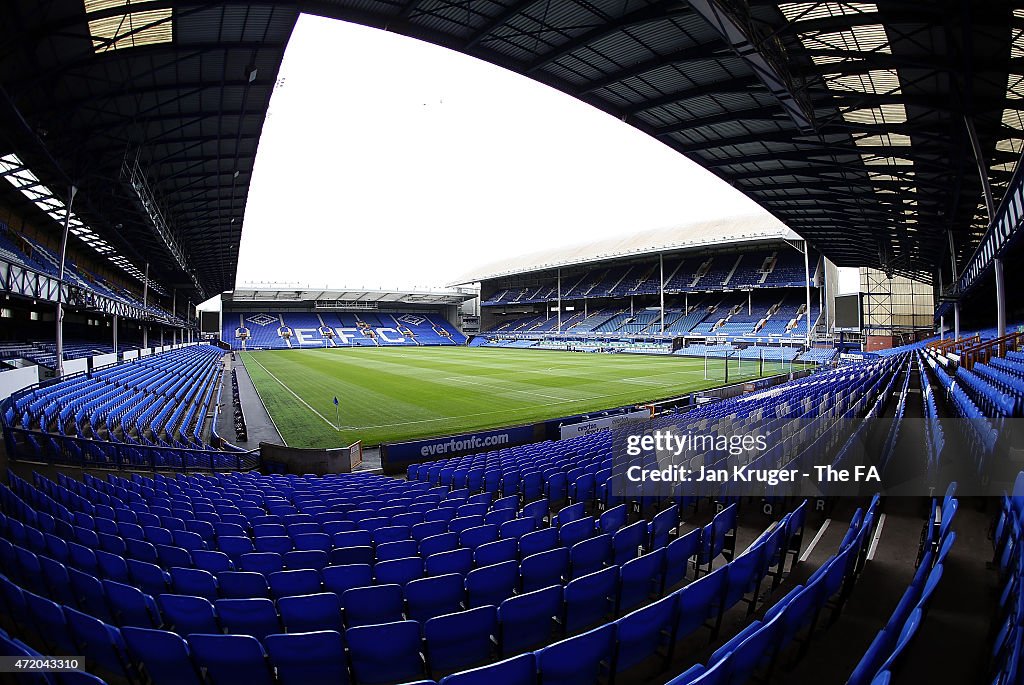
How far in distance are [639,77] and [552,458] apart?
1201cm

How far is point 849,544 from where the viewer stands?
3848 mm

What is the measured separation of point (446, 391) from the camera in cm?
2775

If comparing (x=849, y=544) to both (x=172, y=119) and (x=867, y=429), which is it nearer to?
(x=867, y=429)

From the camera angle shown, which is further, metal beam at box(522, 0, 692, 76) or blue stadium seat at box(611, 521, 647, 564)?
metal beam at box(522, 0, 692, 76)

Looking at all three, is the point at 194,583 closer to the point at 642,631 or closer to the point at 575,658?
the point at 575,658

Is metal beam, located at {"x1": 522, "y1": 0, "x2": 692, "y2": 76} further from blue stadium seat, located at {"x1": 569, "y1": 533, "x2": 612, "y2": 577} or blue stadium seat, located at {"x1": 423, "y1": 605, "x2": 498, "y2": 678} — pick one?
blue stadium seat, located at {"x1": 423, "y1": 605, "x2": 498, "y2": 678}

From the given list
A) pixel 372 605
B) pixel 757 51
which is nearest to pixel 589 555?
pixel 372 605

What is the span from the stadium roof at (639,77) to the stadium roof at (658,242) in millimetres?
35913

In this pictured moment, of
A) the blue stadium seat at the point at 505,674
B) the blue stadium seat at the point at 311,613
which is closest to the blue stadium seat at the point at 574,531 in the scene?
the blue stadium seat at the point at 311,613

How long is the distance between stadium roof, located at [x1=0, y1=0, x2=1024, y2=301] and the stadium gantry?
0.32ft

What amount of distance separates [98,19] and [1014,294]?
48.4m

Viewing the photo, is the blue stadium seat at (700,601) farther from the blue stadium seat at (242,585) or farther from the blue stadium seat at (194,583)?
the blue stadium seat at (194,583)

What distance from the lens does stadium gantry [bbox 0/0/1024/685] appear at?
3381 mm

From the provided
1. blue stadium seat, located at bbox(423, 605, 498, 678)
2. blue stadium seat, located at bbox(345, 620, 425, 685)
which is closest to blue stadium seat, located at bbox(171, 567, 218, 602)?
blue stadium seat, located at bbox(345, 620, 425, 685)
